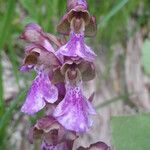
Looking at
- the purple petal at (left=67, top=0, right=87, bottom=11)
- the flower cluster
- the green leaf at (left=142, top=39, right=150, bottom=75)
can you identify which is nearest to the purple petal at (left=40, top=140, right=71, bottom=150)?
the flower cluster

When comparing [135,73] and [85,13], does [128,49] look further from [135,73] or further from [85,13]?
[85,13]

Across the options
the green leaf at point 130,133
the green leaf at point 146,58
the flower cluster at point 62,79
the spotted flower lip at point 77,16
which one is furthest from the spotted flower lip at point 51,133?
the green leaf at point 146,58

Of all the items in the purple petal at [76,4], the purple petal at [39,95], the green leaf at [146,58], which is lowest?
the purple petal at [39,95]

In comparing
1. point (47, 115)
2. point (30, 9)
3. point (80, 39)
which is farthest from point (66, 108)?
point (30, 9)

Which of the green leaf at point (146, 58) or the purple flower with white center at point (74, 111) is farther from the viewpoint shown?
the green leaf at point (146, 58)

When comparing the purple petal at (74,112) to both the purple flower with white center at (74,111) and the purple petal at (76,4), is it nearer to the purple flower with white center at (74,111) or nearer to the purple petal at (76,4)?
the purple flower with white center at (74,111)

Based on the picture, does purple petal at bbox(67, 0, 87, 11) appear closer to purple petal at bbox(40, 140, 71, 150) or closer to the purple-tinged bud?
the purple-tinged bud

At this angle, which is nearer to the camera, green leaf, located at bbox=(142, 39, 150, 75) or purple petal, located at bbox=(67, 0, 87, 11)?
purple petal, located at bbox=(67, 0, 87, 11)
